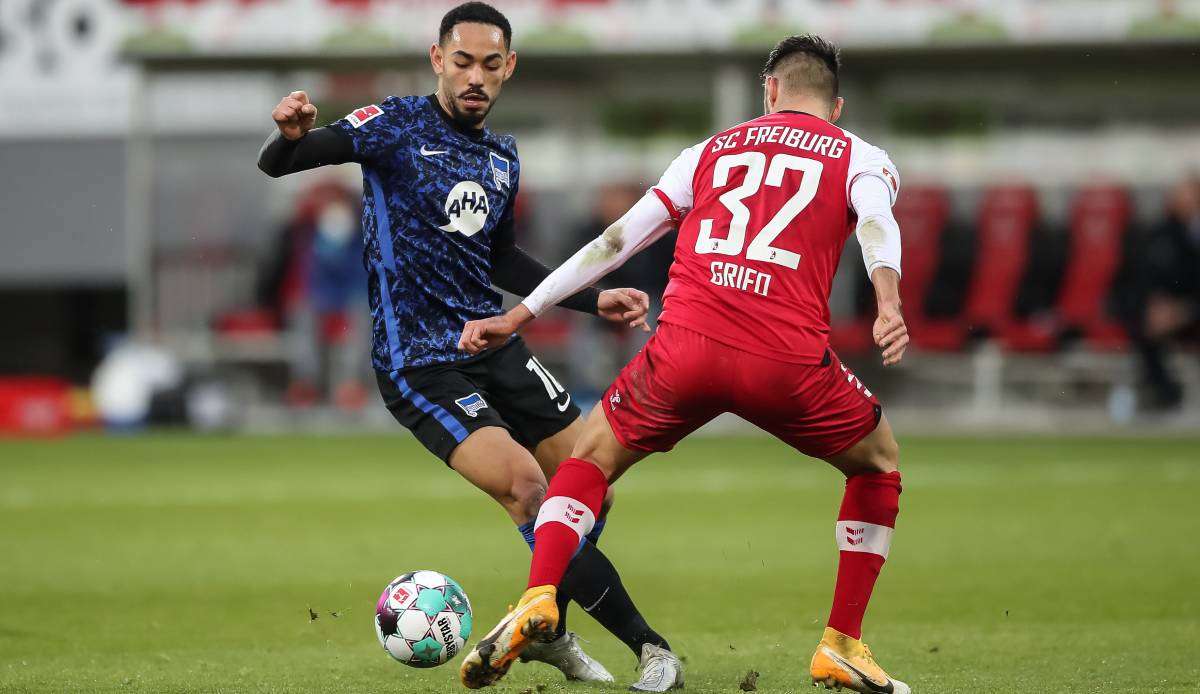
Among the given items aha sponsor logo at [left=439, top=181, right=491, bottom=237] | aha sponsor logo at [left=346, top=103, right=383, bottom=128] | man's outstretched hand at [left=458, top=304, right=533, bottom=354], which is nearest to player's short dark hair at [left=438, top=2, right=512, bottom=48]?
aha sponsor logo at [left=346, top=103, right=383, bottom=128]

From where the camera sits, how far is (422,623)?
17.7ft

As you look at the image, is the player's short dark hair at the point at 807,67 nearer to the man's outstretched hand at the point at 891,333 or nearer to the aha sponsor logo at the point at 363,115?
the man's outstretched hand at the point at 891,333

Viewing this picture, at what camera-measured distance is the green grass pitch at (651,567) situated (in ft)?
19.4

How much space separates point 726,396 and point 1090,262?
1484 cm

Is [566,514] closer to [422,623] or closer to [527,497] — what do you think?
[527,497]

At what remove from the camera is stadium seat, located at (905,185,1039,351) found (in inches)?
725

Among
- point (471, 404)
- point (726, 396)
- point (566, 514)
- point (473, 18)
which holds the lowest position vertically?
point (566, 514)

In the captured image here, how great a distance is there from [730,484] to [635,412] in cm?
826

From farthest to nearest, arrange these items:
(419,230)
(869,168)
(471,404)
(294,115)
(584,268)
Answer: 1. (419,230)
2. (471,404)
3. (294,115)
4. (584,268)
5. (869,168)

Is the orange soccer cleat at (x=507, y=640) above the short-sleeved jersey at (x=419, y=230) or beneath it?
beneath

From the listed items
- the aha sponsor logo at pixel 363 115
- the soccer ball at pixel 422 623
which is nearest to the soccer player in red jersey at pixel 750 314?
the soccer ball at pixel 422 623

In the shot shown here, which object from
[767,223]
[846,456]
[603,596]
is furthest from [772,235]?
[603,596]

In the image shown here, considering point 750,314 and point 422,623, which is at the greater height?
point 750,314

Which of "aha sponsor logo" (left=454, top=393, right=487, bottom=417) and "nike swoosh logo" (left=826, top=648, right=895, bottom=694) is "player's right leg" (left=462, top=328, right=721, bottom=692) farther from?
"nike swoosh logo" (left=826, top=648, right=895, bottom=694)
